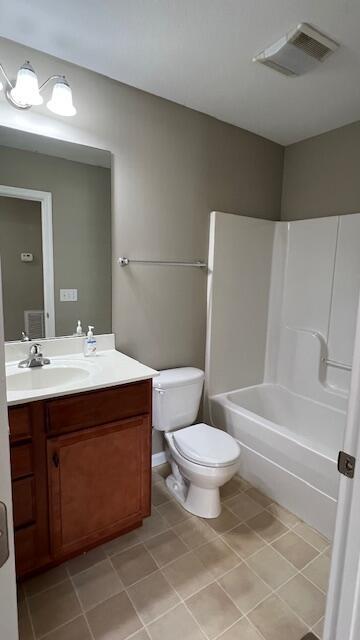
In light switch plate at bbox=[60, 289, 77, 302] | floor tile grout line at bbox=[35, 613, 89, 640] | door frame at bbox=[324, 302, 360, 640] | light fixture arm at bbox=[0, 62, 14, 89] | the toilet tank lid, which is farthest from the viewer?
the toilet tank lid

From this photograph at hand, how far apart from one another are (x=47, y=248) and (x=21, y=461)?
3.50 ft

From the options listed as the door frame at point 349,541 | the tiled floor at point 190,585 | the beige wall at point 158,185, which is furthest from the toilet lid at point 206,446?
the door frame at point 349,541

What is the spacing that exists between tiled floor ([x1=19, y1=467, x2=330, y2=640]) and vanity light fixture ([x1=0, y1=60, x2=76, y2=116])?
7.03ft

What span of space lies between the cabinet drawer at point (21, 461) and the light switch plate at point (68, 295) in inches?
32.8

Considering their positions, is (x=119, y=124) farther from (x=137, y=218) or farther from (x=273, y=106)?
(x=273, y=106)

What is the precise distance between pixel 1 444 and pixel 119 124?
1.93 m

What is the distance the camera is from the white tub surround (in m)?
1.42

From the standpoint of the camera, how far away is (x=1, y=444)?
1.70 ft

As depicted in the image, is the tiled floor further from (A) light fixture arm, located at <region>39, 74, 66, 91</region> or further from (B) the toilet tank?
(A) light fixture arm, located at <region>39, 74, 66, 91</region>

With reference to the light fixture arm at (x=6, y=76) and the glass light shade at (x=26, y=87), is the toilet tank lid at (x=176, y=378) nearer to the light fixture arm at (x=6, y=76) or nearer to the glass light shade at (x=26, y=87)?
the glass light shade at (x=26, y=87)

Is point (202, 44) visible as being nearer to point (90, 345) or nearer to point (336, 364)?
point (90, 345)

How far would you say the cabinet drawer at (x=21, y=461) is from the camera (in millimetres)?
1311

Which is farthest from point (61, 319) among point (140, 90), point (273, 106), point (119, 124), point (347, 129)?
point (347, 129)

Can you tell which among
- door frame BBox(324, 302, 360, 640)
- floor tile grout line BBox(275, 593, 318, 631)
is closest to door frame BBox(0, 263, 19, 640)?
door frame BBox(324, 302, 360, 640)
